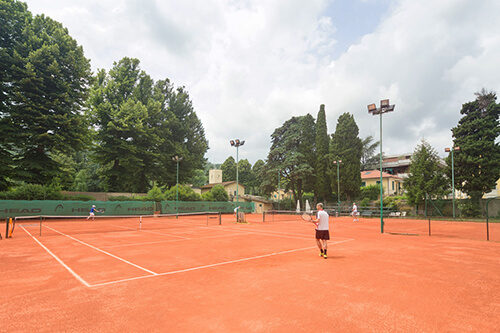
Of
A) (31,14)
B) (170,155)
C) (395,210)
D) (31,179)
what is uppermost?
(31,14)

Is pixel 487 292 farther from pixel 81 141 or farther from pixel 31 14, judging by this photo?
pixel 31 14

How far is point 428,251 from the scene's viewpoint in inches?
425

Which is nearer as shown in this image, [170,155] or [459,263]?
[459,263]

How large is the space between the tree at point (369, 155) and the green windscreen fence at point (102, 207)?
129 ft

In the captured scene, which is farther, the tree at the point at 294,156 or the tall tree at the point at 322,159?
the tree at the point at 294,156

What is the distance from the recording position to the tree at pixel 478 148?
3278 centimetres

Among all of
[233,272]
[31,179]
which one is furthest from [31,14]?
[233,272]

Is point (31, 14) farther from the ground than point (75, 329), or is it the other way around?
point (31, 14)

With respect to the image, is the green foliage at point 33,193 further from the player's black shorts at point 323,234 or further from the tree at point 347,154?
the tree at point 347,154

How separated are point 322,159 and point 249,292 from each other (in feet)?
157

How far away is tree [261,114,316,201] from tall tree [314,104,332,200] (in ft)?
4.40

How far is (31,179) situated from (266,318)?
126ft

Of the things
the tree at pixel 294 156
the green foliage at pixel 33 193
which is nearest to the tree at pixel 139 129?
the green foliage at pixel 33 193

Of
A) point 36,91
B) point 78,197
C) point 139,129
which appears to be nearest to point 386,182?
point 139,129
